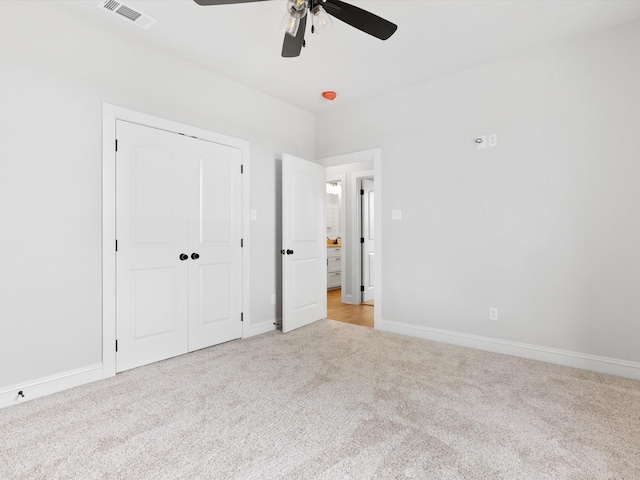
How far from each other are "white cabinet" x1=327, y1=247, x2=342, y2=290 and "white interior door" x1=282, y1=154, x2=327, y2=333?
248cm

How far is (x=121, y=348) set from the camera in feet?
8.62

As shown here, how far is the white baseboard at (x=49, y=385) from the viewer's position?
6.95ft

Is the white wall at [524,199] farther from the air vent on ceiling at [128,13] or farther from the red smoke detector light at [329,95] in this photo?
the air vent on ceiling at [128,13]

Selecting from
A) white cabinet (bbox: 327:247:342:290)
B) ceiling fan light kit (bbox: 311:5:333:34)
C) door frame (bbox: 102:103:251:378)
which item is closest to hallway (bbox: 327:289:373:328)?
white cabinet (bbox: 327:247:342:290)

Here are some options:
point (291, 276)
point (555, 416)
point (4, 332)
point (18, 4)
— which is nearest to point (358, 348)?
point (291, 276)

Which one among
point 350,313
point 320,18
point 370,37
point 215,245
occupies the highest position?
point 370,37

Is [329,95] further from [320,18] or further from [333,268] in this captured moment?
[333,268]

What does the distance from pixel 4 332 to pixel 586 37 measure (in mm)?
4781

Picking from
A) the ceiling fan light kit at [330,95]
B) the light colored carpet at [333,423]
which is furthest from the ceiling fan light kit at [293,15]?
the light colored carpet at [333,423]

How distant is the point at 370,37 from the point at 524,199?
193 cm

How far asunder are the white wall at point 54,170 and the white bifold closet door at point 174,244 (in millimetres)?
206

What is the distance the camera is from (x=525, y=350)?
297cm

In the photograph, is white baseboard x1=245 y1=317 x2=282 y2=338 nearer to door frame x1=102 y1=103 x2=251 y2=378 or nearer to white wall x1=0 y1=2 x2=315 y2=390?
door frame x1=102 y1=103 x2=251 y2=378

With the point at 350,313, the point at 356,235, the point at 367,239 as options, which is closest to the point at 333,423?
the point at 350,313
